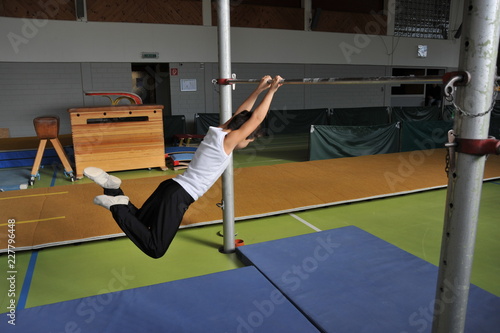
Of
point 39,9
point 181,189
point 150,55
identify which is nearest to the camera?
point 181,189

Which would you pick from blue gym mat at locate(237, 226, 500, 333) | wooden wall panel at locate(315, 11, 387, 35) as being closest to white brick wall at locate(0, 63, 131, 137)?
wooden wall panel at locate(315, 11, 387, 35)

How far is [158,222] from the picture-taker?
2594 millimetres

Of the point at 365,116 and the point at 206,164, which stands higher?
the point at 206,164

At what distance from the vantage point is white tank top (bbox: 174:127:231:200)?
8.33 feet

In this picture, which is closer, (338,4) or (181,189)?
(181,189)

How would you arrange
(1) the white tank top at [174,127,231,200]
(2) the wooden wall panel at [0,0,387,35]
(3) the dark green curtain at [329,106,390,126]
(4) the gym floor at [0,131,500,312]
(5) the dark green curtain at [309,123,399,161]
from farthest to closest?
(3) the dark green curtain at [329,106,390,126]
(2) the wooden wall panel at [0,0,387,35]
(5) the dark green curtain at [309,123,399,161]
(4) the gym floor at [0,131,500,312]
(1) the white tank top at [174,127,231,200]

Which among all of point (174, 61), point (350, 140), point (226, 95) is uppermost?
point (174, 61)

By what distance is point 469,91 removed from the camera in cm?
137

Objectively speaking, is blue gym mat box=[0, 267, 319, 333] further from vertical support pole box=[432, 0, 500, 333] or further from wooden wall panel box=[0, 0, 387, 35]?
wooden wall panel box=[0, 0, 387, 35]

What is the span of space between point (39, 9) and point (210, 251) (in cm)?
958

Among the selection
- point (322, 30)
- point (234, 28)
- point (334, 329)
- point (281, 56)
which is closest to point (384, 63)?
point (322, 30)

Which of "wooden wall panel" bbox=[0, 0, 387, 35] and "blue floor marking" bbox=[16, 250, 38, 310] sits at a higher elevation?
"wooden wall panel" bbox=[0, 0, 387, 35]

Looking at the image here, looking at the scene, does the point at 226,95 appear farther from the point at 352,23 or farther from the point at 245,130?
the point at 352,23

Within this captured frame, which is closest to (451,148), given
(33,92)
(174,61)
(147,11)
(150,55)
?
(150,55)
